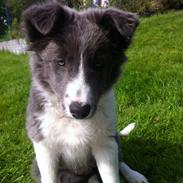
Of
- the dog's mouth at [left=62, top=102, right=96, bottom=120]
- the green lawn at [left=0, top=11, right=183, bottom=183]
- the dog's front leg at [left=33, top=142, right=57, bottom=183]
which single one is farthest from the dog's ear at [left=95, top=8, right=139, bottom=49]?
the green lawn at [left=0, top=11, right=183, bottom=183]

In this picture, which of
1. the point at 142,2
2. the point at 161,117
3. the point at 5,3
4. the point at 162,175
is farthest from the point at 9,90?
the point at 5,3

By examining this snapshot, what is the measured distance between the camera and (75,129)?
3.10 metres

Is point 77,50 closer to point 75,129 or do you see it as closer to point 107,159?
point 75,129

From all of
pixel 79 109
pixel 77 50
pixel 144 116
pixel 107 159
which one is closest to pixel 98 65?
pixel 77 50

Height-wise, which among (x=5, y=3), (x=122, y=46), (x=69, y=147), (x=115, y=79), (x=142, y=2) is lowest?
(x=5, y=3)

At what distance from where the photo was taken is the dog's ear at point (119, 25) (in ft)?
9.07

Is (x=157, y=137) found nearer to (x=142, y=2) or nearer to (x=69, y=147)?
(x=69, y=147)

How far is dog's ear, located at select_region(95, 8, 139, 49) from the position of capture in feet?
9.07

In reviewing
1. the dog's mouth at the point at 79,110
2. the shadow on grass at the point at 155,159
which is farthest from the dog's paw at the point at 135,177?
the dog's mouth at the point at 79,110

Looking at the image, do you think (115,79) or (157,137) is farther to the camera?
(157,137)

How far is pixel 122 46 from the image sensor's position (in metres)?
2.95

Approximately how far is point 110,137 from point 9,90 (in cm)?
305

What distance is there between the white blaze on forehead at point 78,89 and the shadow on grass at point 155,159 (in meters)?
1.31

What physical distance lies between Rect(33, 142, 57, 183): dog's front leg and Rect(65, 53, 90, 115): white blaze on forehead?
21.5 inches
